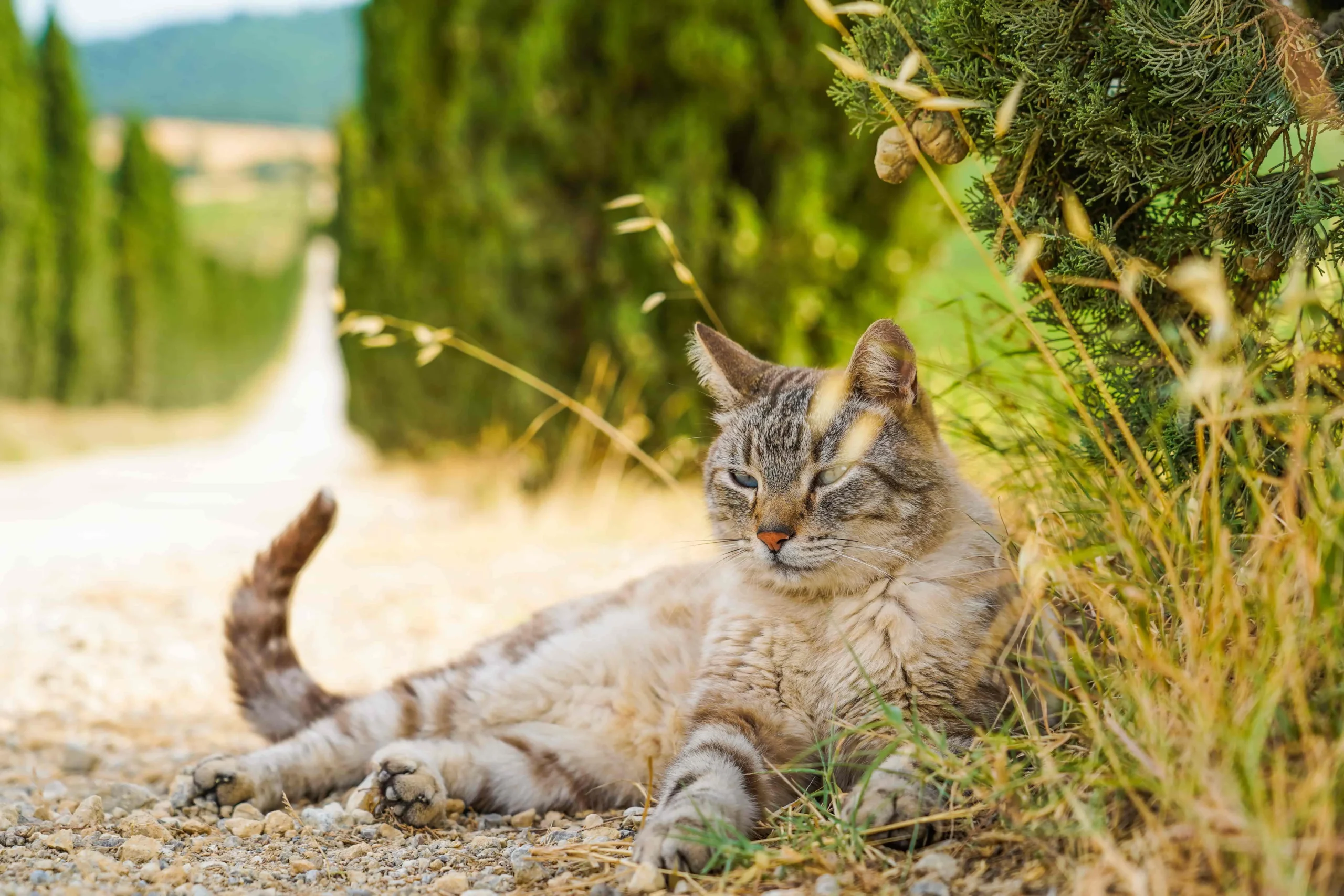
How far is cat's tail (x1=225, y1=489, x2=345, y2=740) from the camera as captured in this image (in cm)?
296

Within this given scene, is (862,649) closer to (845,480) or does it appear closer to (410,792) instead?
(845,480)

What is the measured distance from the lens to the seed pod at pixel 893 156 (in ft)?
7.43

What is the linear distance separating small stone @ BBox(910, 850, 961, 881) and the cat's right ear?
1.28m

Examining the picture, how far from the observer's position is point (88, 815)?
2.42 metres

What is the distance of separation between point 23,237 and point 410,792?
17519 millimetres

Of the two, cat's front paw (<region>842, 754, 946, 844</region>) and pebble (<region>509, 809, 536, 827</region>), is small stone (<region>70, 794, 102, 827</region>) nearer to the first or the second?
pebble (<region>509, 809, 536, 827</region>)

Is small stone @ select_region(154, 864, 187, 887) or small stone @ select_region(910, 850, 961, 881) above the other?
small stone @ select_region(910, 850, 961, 881)

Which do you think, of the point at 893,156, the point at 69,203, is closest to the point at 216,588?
the point at 893,156

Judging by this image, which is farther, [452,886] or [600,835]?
[600,835]

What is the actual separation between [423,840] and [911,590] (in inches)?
49.0

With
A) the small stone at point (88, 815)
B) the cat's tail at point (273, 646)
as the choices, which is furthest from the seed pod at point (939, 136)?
the small stone at point (88, 815)

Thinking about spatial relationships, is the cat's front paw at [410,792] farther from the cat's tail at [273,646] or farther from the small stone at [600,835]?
the cat's tail at [273,646]

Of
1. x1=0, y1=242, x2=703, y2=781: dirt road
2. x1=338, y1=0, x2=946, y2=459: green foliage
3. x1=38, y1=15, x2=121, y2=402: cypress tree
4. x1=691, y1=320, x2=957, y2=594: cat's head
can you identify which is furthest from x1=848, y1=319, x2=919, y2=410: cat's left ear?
x1=38, y1=15, x2=121, y2=402: cypress tree

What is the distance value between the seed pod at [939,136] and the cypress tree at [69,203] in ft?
63.8
